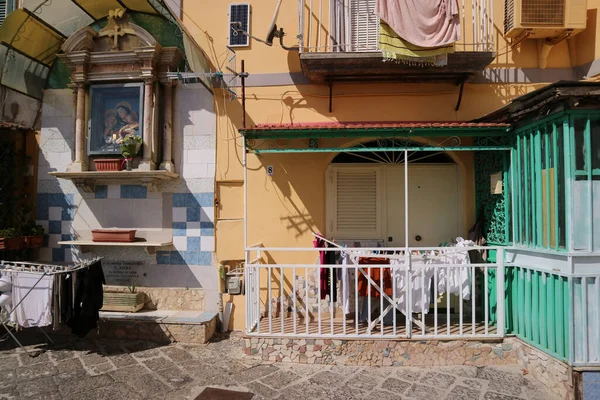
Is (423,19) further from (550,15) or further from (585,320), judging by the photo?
(585,320)

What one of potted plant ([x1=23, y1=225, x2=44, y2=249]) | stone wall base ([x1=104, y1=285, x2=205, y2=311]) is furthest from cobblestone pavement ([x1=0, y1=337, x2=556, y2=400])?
potted plant ([x1=23, y1=225, x2=44, y2=249])

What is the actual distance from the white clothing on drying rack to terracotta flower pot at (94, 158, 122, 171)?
2128 mm

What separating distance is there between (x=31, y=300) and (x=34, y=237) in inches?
76.8

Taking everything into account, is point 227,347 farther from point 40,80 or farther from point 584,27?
point 584,27

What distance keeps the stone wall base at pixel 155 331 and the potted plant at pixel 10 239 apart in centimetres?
213

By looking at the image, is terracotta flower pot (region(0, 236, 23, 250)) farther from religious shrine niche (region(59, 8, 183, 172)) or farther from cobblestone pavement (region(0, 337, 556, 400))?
cobblestone pavement (region(0, 337, 556, 400))

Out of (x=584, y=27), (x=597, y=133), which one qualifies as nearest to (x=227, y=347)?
(x=597, y=133)

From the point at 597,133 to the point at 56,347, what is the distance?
25.8 feet

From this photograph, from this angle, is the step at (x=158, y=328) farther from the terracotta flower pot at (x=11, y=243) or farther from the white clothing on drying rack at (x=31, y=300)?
the terracotta flower pot at (x=11, y=243)

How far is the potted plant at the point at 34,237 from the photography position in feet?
22.6

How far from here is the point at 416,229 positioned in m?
6.82

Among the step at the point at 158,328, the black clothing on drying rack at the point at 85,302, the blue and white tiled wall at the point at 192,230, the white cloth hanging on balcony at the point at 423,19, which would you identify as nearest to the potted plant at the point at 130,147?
the blue and white tiled wall at the point at 192,230

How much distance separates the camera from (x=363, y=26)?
6.50m

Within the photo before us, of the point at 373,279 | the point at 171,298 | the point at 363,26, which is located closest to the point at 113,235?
the point at 171,298
